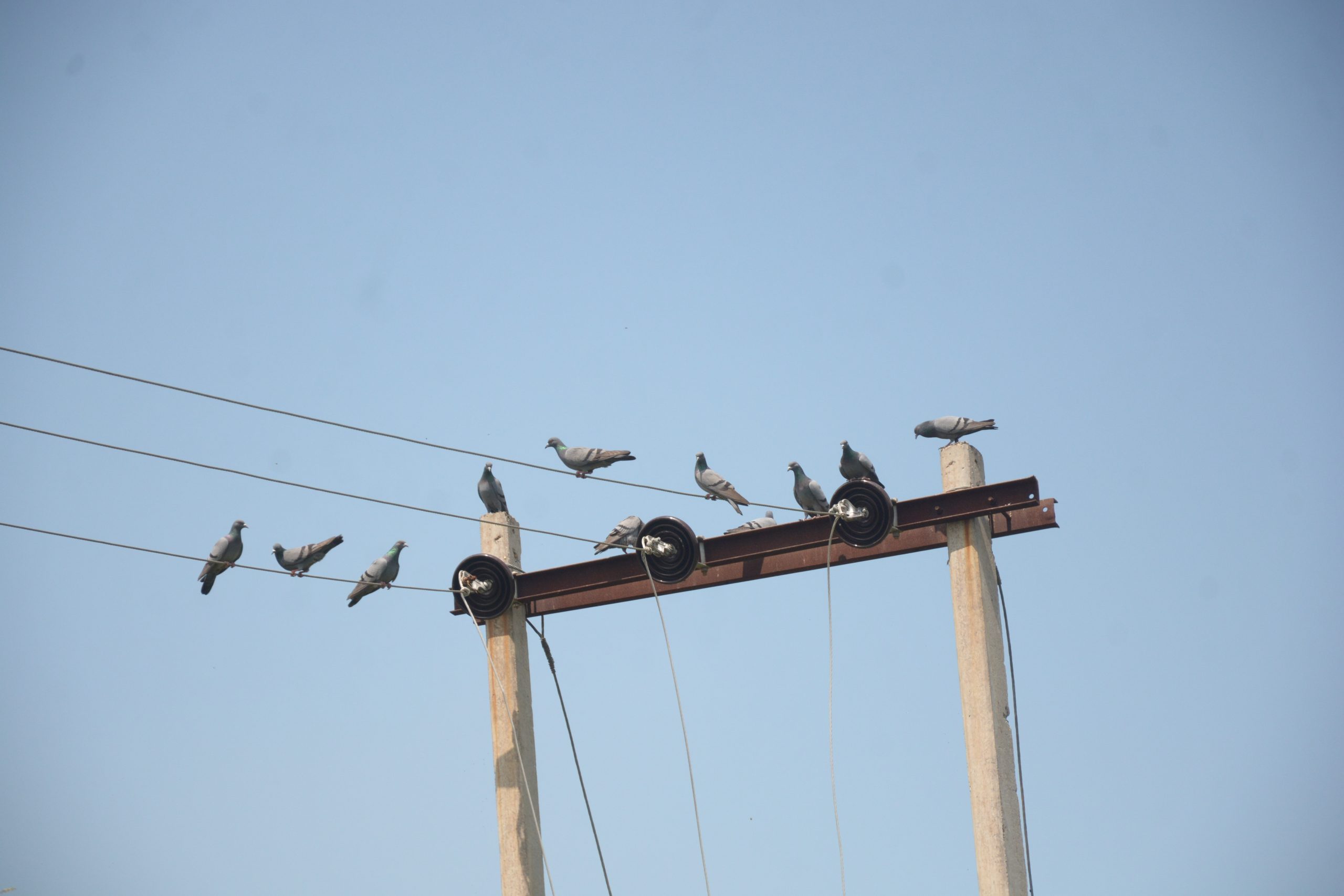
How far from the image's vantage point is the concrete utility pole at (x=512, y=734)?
9406mm

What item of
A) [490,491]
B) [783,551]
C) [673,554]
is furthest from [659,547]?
[490,491]

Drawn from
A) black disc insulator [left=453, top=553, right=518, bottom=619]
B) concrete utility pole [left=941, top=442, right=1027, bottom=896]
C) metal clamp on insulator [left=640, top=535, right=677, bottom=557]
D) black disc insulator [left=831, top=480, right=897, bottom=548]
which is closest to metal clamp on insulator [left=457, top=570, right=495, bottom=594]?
black disc insulator [left=453, top=553, right=518, bottom=619]

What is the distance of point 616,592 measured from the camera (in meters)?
10.1

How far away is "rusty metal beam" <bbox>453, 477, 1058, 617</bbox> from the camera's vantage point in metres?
8.71

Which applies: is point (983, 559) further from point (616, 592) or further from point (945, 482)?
point (616, 592)

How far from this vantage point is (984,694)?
8188 mm

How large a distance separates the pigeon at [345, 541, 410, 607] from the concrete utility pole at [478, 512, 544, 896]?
8.21ft

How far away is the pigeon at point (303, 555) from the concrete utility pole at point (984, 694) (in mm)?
7528

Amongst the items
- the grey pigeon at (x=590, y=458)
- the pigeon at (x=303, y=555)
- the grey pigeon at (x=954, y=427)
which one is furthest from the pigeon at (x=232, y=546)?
the grey pigeon at (x=954, y=427)

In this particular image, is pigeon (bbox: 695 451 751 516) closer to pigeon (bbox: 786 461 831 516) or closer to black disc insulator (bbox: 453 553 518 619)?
pigeon (bbox: 786 461 831 516)

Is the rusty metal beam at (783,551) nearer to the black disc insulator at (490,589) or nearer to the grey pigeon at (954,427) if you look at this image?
the black disc insulator at (490,589)

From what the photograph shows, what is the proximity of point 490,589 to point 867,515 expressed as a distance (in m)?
2.89

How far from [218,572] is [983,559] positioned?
27.5 ft

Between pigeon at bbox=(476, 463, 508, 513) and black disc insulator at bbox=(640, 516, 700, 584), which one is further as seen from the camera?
pigeon at bbox=(476, 463, 508, 513)
